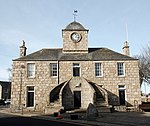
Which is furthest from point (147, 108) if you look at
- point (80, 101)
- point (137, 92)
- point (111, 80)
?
point (80, 101)


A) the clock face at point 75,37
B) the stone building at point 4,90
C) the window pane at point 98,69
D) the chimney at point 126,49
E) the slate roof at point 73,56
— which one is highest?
the clock face at point 75,37

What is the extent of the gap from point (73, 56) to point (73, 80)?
3.91m

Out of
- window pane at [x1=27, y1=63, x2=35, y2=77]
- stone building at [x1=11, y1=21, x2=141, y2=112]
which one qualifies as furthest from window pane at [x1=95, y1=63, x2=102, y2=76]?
window pane at [x1=27, y1=63, x2=35, y2=77]

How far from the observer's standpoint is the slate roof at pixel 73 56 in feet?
93.3

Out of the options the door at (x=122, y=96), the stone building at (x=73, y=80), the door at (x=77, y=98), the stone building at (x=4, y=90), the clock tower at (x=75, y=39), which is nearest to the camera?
the stone building at (x=73, y=80)

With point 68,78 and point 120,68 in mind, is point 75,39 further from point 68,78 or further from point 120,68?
point 120,68

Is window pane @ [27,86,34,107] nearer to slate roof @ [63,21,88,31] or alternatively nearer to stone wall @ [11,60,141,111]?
stone wall @ [11,60,141,111]

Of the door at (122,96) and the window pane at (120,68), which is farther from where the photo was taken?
the window pane at (120,68)

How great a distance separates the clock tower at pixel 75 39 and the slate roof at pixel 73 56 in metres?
0.84

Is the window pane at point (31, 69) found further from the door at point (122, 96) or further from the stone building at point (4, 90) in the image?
the stone building at point (4, 90)

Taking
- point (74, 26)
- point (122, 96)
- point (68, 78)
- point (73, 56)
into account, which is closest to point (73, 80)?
point (68, 78)

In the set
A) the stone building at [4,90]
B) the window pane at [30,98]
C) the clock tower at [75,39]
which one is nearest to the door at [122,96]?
the clock tower at [75,39]

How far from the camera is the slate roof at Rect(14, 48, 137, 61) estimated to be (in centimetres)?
2845

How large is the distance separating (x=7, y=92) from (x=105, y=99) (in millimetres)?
56884
